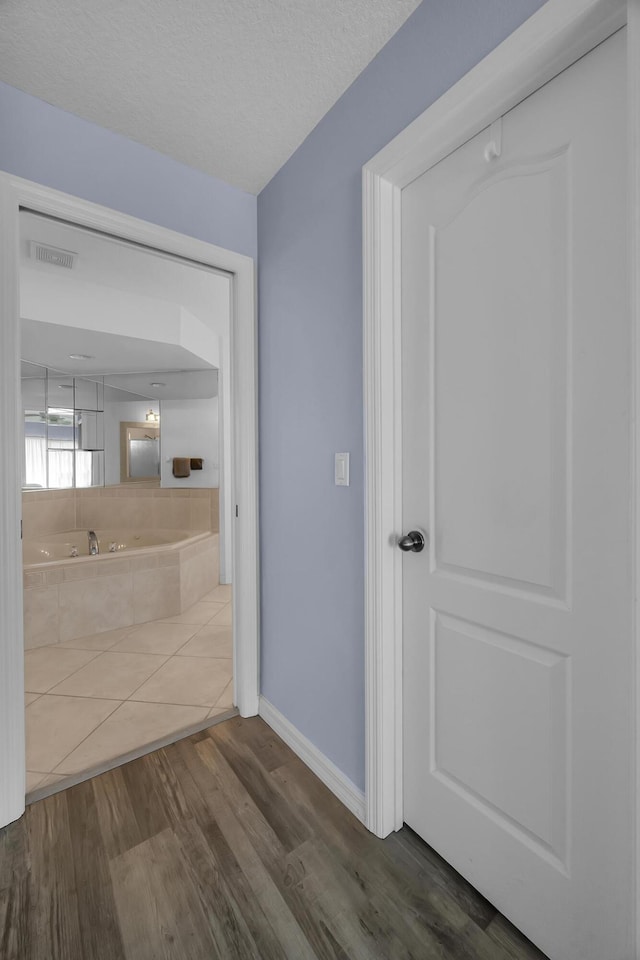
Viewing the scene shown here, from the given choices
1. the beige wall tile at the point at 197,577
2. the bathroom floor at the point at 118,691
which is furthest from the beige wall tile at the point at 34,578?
the beige wall tile at the point at 197,577

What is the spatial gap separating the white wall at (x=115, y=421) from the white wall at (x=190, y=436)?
332 millimetres

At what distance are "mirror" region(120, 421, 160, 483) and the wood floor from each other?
4.50 meters

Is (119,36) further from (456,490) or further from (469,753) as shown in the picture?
(469,753)

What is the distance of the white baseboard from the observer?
1.52 meters

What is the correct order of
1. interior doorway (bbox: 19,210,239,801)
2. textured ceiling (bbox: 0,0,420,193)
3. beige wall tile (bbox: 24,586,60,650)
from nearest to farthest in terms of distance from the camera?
textured ceiling (bbox: 0,0,420,193)
interior doorway (bbox: 19,210,239,801)
beige wall tile (bbox: 24,586,60,650)

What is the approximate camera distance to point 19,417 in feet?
4.90

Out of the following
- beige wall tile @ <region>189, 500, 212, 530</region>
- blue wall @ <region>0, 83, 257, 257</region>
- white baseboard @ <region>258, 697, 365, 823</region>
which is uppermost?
blue wall @ <region>0, 83, 257, 257</region>

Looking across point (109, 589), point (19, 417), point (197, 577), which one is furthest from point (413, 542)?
point (197, 577)

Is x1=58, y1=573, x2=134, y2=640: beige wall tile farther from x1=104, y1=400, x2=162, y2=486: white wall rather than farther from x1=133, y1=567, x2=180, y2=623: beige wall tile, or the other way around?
x1=104, y1=400, x2=162, y2=486: white wall

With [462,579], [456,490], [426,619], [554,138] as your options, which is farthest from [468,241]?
[426,619]

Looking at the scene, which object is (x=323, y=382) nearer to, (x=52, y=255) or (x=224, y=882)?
(x=224, y=882)

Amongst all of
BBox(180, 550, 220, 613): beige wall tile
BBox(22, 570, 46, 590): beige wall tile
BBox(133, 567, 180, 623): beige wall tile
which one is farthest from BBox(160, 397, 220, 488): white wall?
BBox(22, 570, 46, 590): beige wall tile

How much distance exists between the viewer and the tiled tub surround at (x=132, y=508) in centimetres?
510

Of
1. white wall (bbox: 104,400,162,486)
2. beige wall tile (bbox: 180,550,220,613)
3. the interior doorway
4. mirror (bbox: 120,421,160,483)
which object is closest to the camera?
the interior doorway
